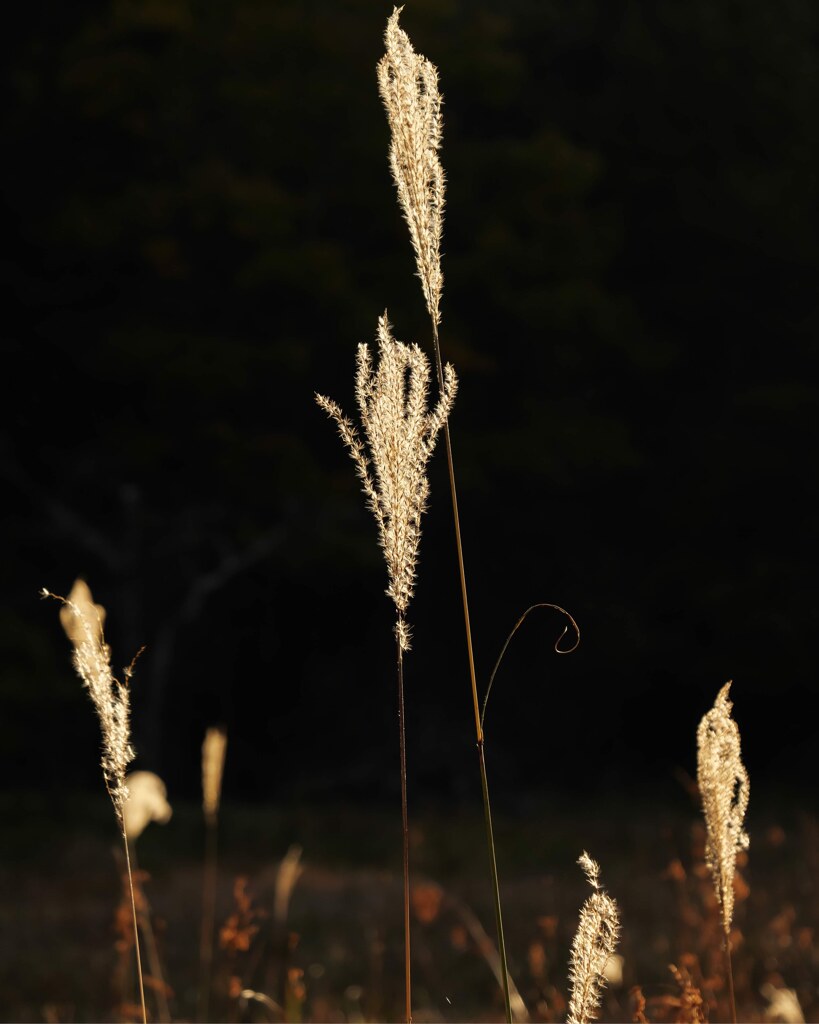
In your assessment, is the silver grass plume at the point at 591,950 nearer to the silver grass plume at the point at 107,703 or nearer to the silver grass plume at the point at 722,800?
the silver grass plume at the point at 722,800

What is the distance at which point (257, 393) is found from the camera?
1124 centimetres

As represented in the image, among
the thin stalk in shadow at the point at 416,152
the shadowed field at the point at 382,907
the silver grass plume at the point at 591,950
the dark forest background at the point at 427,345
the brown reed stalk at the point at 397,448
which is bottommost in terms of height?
the silver grass plume at the point at 591,950

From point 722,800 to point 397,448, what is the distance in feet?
1.69

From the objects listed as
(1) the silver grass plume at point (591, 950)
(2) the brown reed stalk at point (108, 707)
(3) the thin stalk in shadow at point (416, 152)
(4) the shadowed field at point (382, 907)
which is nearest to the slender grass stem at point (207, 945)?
(4) the shadowed field at point (382, 907)

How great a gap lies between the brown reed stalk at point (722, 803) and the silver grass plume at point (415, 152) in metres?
0.52

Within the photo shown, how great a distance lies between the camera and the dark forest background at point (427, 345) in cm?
1098

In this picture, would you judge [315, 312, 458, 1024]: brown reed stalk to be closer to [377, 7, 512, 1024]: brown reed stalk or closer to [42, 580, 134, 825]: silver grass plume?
[377, 7, 512, 1024]: brown reed stalk

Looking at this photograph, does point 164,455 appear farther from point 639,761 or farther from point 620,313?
point 639,761

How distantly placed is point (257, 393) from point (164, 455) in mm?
928

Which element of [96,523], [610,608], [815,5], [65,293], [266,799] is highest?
[815,5]

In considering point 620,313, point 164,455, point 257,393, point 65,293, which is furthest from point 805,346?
point 65,293

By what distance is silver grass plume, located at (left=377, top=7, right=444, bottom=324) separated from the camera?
1200 mm

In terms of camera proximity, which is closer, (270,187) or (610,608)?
(270,187)

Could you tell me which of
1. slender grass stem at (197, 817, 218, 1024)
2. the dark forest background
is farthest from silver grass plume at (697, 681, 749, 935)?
the dark forest background
